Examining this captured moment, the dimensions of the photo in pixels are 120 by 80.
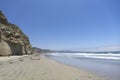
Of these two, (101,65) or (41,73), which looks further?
(101,65)

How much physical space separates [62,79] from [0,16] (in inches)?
1641

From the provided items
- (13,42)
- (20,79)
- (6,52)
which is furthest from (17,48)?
(20,79)

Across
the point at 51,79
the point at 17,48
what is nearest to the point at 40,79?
the point at 51,79

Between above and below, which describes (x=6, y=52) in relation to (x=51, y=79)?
above

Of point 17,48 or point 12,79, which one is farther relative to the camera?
point 17,48

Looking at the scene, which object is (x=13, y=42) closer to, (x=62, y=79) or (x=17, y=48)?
(x=17, y=48)

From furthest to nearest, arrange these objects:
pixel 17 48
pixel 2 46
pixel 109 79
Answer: pixel 17 48, pixel 2 46, pixel 109 79

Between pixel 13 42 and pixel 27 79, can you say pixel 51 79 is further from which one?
pixel 13 42

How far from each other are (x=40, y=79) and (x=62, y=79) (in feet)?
3.82

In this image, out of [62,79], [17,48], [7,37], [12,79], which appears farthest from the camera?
[17,48]

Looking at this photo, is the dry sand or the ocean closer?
the dry sand

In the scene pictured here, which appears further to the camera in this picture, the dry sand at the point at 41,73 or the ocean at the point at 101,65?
the ocean at the point at 101,65

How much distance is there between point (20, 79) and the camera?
8.39m

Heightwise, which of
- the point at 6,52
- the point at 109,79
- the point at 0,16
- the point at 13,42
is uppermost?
the point at 0,16
